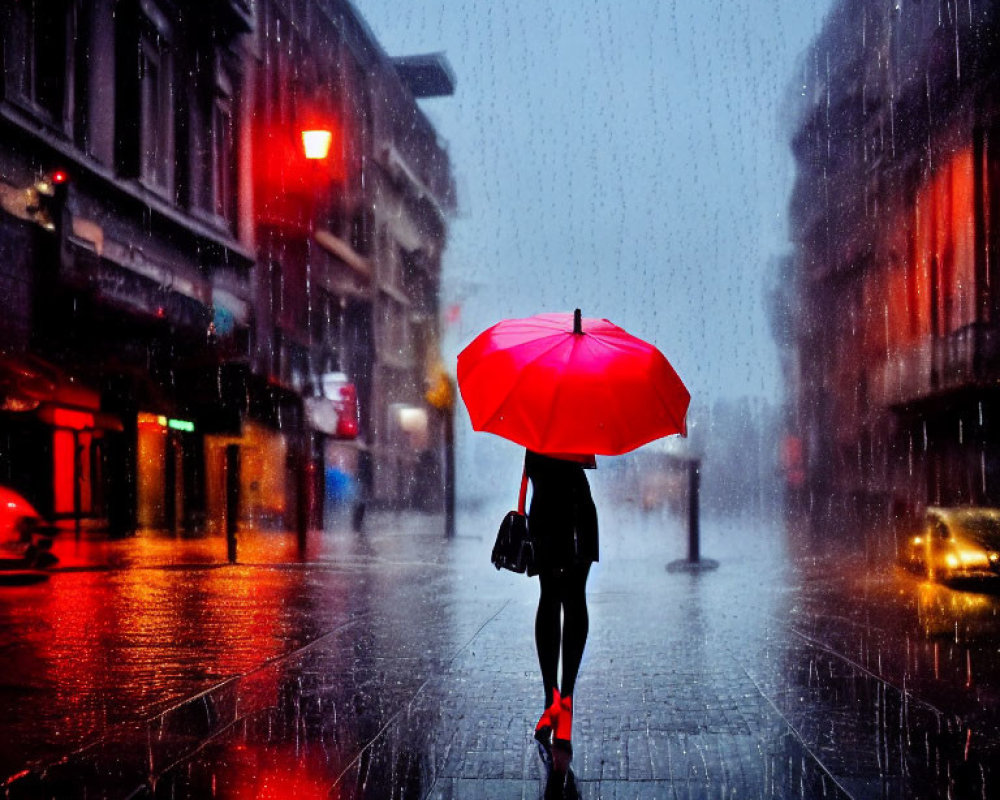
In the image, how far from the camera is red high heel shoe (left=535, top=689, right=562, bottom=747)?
518cm

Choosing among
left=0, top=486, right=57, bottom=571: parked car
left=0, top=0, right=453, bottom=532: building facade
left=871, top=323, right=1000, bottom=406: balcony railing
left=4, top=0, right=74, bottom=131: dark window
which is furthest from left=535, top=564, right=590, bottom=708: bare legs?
left=871, top=323, right=1000, bottom=406: balcony railing

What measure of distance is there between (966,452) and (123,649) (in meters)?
24.4

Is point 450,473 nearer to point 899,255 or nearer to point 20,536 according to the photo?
point 20,536

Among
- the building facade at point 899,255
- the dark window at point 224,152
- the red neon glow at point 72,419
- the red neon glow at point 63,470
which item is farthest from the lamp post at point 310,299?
the building facade at point 899,255

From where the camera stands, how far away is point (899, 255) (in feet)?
111

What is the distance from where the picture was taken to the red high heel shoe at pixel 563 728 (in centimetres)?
503

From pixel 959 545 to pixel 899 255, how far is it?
21.9 m

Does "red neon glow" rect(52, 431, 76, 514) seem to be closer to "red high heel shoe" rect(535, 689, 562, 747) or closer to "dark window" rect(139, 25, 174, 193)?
"dark window" rect(139, 25, 174, 193)

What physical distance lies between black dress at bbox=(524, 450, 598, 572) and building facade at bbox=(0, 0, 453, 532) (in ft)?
40.2

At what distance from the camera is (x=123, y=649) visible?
797 centimetres

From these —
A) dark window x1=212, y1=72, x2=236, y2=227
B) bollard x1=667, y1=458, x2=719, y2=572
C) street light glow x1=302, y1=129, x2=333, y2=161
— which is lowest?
bollard x1=667, y1=458, x2=719, y2=572

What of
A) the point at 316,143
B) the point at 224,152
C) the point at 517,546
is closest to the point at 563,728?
the point at 517,546

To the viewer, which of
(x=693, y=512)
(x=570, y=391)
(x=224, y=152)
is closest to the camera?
(x=570, y=391)

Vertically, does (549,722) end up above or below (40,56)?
below
